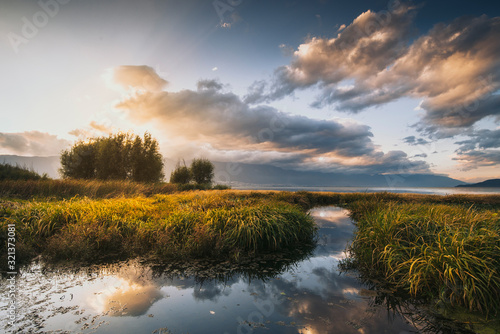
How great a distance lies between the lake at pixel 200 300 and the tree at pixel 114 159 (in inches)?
1076

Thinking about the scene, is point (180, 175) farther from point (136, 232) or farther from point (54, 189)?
point (136, 232)

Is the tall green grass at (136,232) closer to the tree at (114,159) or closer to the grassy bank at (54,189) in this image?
the grassy bank at (54,189)

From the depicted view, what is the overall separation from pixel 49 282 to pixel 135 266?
64.6 inches

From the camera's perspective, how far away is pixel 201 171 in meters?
44.6

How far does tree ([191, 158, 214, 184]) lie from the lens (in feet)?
146

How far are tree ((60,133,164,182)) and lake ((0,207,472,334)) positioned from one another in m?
27.3

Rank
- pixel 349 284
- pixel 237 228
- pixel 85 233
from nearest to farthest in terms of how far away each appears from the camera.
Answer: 1. pixel 349 284
2. pixel 85 233
3. pixel 237 228

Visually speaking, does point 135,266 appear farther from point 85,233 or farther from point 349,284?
point 349,284

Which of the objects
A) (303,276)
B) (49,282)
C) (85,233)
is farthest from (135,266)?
(303,276)

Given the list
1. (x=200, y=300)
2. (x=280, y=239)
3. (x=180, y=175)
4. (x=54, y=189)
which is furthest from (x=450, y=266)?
(x=180, y=175)

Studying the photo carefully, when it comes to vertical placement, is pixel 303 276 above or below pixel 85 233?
below

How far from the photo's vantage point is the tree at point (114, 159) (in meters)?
29.3

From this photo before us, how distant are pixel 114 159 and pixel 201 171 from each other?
1746 centimetres

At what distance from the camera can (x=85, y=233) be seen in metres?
6.46
